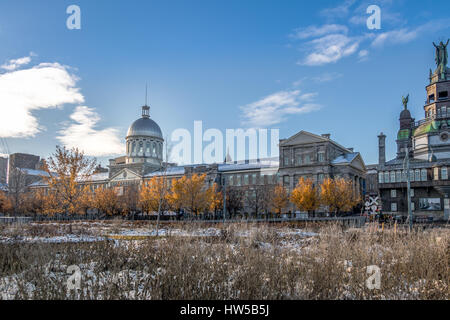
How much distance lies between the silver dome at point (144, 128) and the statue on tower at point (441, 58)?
67837mm

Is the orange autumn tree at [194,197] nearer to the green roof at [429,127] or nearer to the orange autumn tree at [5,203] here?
the orange autumn tree at [5,203]

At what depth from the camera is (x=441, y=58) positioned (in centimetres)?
7012

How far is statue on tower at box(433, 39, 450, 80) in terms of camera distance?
67.6 meters

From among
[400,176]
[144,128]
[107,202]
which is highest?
[144,128]

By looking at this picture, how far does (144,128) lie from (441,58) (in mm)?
70639

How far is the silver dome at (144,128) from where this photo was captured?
97.2 metres

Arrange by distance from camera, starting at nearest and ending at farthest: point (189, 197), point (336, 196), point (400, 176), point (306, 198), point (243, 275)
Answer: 1. point (243, 275)
2. point (189, 197)
3. point (336, 196)
4. point (306, 198)
5. point (400, 176)

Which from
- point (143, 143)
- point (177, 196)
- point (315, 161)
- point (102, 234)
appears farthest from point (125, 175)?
point (102, 234)

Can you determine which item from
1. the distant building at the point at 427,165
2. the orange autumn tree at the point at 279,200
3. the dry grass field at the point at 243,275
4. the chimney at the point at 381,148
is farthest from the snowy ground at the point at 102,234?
the chimney at the point at 381,148

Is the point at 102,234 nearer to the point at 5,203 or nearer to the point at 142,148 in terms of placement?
the point at 5,203

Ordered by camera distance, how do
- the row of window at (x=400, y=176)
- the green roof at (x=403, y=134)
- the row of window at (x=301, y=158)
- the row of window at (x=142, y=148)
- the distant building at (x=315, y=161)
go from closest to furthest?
the row of window at (x=400, y=176) < the distant building at (x=315, y=161) < the row of window at (x=301, y=158) < the green roof at (x=403, y=134) < the row of window at (x=142, y=148)

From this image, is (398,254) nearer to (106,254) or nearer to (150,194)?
(106,254)
